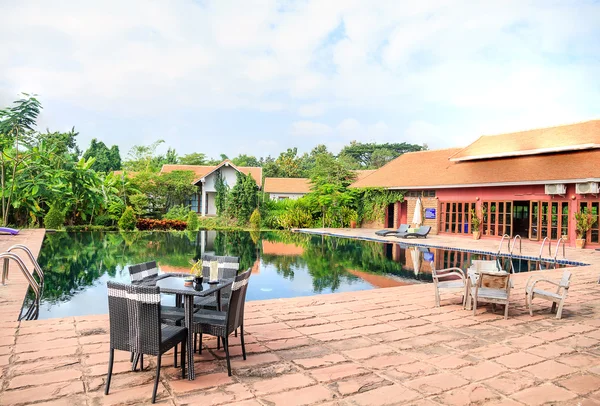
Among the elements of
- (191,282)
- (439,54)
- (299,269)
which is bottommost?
(299,269)

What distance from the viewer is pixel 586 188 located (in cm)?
1617

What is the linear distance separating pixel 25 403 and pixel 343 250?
→ 1309 cm

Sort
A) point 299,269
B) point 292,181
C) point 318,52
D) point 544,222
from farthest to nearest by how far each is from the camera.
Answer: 1. point 292,181
2. point 318,52
3. point 544,222
4. point 299,269

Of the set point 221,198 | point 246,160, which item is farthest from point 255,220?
point 246,160

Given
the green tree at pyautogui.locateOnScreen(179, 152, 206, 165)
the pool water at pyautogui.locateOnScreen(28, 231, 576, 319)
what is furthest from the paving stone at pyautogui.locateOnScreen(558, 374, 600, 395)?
the green tree at pyautogui.locateOnScreen(179, 152, 206, 165)

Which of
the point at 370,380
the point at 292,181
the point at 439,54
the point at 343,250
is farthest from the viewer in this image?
the point at 292,181

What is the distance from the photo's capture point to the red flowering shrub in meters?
24.0

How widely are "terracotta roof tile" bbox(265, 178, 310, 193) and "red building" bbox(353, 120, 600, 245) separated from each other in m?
14.0

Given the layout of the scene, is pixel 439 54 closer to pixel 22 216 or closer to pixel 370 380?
pixel 370 380

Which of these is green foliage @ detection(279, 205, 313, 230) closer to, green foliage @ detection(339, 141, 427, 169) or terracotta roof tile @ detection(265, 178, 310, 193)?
terracotta roof tile @ detection(265, 178, 310, 193)

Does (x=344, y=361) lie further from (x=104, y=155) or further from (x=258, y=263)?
(x=104, y=155)

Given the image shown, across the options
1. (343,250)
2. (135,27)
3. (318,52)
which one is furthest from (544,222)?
(135,27)

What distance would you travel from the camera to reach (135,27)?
18359 millimetres

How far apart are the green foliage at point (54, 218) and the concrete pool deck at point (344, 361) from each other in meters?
15.9
